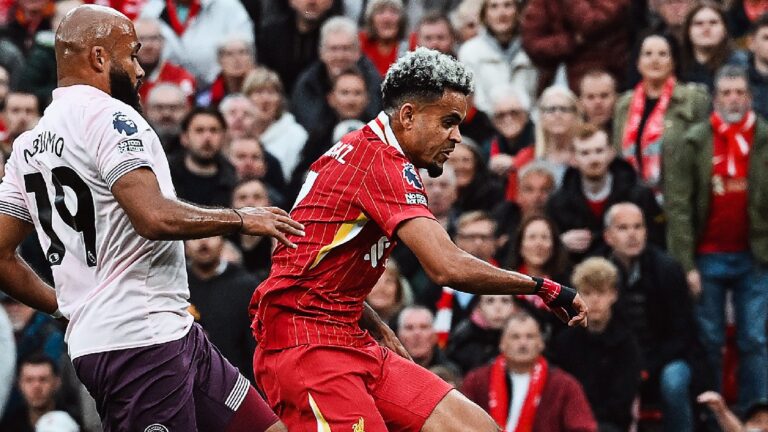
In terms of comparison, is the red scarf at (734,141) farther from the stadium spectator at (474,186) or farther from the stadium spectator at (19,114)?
the stadium spectator at (19,114)

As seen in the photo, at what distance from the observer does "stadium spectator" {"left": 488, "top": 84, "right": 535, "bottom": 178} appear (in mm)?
12703

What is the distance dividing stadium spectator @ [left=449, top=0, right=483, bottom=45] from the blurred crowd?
0.06 feet

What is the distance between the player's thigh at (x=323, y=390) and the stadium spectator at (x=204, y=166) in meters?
5.15

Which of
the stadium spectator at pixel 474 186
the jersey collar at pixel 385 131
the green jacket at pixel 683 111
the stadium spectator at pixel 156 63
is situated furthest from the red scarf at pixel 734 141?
the jersey collar at pixel 385 131

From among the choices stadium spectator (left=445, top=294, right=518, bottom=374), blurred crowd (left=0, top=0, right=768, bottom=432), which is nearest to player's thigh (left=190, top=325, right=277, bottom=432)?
blurred crowd (left=0, top=0, right=768, bottom=432)

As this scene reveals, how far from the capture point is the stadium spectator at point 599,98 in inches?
492

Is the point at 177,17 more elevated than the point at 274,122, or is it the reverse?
the point at 177,17

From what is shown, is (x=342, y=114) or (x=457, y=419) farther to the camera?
(x=342, y=114)

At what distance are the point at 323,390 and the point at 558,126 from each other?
18.8 feet

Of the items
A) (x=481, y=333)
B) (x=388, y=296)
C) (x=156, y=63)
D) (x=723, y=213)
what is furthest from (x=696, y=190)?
(x=156, y=63)

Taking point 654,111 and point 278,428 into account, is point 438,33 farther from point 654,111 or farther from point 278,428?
point 278,428

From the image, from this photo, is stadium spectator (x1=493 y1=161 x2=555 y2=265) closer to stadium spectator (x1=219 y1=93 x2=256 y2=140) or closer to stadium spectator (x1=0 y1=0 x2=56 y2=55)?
stadium spectator (x1=219 y1=93 x2=256 y2=140)

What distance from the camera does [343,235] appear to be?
6.88m

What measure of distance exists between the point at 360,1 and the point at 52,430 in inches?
210
